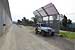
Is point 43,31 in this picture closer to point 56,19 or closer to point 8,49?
point 56,19

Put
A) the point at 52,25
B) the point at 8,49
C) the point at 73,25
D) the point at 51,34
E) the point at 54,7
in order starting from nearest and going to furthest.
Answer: the point at 8,49 → the point at 54,7 → the point at 51,34 → the point at 52,25 → the point at 73,25

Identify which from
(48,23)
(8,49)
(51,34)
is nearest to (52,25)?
(48,23)

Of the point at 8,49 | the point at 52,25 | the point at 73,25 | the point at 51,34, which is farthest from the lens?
the point at 73,25

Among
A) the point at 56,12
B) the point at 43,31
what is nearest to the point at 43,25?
the point at 43,31

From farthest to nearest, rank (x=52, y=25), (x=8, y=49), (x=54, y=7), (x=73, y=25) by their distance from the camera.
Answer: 1. (x=73, y=25)
2. (x=52, y=25)
3. (x=54, y=7)
4. (x=8, y=49)

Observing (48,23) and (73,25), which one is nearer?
(48,23)

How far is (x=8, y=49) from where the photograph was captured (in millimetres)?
9844

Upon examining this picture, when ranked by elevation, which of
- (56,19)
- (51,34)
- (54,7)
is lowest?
(51,34)

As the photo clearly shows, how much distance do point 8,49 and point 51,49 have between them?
2444mm

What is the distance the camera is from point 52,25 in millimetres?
25016

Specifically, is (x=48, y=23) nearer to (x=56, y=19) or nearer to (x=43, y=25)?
(x=43, y=25)

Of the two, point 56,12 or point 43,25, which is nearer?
point 56,12

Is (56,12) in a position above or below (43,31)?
above

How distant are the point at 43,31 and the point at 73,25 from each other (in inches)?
623
